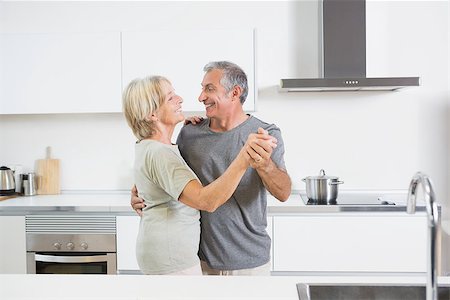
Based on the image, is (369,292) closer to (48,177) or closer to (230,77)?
(230,77)

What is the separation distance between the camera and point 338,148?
3.94 m

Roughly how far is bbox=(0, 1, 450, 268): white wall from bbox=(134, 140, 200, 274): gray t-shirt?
1.91 metres

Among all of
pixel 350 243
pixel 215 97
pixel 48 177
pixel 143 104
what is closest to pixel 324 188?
pixel 350 243

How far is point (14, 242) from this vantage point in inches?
135

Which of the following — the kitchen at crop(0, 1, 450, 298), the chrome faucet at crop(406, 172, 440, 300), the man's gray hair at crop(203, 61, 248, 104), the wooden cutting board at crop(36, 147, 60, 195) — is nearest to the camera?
the chrome faucet at crop(406, 172, 440, 300)

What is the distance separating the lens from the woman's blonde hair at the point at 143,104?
2119mm

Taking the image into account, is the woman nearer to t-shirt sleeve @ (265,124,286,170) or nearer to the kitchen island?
t-shirt sleeve @ (265,124,286,170)

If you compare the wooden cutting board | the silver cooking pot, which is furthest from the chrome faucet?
the wooden cutting board

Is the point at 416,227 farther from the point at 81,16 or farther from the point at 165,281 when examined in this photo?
→ the point at 81,16

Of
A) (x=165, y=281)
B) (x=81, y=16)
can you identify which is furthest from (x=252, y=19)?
(x=165, y=281)

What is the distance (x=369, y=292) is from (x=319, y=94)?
2414 millimetres

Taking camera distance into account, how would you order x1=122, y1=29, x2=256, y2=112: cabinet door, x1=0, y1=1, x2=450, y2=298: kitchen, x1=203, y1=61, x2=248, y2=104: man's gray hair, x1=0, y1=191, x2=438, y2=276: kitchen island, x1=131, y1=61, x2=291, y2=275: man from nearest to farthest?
x1=131, y1=61, x2=291, y2=275: man → x1=203, y1=61, x2=248, y2=104: man's gray hair → x1=0, y1=191, x2=438, y2=276: kitchen island → x1=122, y1=29, x2=256, y2=112: cabinet door → x1=0, y1=1, x2=450, y2=298: kitchen

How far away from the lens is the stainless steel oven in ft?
11.1

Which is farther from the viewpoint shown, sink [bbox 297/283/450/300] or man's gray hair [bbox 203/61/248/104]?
man's gray hair [bbox 203/61/248/104]
